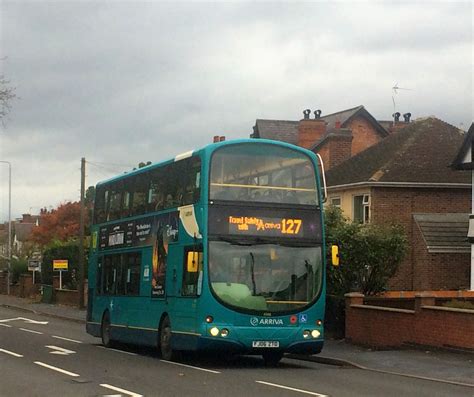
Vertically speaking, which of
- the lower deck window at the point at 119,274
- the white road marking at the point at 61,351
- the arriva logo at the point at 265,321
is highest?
the lower deck window at the point at 119,274

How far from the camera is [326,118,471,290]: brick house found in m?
32.7

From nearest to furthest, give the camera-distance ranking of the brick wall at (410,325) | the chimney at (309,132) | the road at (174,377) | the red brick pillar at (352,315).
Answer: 1. the road at (174,377)
2. the brick wall at (410,325)
3. the red brick pillar at (352,315)
4. the chimney at (309,132)

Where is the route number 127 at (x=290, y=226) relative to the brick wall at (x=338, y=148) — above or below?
below

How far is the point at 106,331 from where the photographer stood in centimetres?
2347

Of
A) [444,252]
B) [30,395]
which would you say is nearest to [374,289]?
[444,252]

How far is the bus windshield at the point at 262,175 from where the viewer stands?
1730cm

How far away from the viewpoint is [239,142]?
58.0ft

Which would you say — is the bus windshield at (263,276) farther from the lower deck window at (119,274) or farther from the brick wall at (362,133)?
the brick wall at (362,133)

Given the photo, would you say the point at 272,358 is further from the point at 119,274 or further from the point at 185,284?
the point at 119,274

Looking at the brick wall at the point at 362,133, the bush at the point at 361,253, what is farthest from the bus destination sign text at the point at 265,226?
the brick wall at the point at 362,133

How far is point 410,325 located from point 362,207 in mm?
14122

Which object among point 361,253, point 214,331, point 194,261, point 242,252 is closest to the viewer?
point 214,331

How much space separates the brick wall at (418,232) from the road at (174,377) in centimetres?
1340

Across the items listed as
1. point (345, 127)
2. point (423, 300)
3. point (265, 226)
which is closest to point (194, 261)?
point (265, 226)
